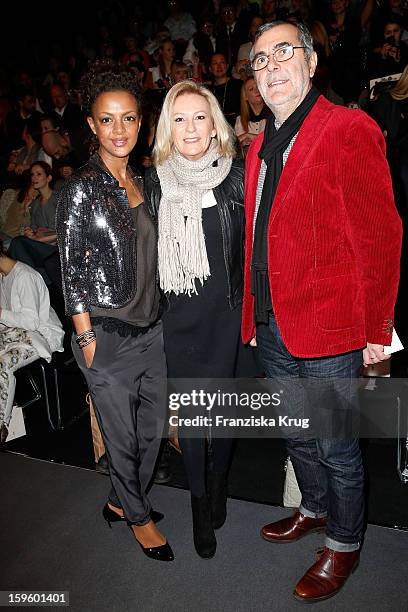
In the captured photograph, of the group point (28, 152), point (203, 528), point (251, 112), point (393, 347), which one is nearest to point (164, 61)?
point (28, 152)

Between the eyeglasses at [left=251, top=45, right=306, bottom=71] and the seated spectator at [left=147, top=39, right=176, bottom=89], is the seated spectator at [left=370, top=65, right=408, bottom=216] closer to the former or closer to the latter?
the eyeglasses at [left=251, top=45, right=306, bottom=71]

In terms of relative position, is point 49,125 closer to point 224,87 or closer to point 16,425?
point 224,87

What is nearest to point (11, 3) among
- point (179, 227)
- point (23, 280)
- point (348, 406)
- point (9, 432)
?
point (23, 280)

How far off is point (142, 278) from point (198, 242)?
0.27 metres

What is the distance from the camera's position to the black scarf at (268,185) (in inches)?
65.1

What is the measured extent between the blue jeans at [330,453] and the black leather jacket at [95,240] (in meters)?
0.59

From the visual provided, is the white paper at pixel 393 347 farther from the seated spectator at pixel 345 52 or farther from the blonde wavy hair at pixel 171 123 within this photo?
the seated spectator at pixel 345 52

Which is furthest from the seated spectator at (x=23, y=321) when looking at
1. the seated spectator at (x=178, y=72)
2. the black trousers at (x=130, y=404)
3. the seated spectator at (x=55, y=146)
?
the seated spectator at (x=178, y=72)

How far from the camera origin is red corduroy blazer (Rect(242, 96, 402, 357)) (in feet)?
5.08

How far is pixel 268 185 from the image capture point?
1733 mm

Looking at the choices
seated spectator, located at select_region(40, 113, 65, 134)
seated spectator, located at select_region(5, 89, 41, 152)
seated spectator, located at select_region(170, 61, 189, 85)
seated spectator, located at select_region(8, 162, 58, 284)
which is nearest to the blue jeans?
seated spectator, located at select_region(8, 162, 58, 284)

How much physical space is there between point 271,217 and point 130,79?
0.84m

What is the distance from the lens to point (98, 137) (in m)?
1.99

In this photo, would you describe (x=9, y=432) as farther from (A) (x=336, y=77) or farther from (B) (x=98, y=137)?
(A) (x=336, y=77)
